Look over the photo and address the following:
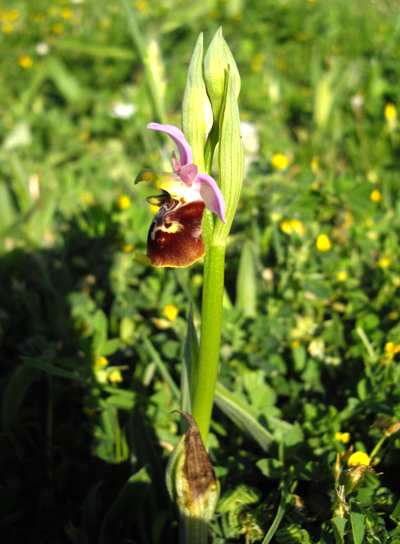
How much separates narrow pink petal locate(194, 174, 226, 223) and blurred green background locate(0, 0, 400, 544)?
2.23 ft

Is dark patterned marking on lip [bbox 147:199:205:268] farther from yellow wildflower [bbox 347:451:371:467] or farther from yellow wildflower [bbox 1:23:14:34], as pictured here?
yellow wildflower [bbox 1:23:14:34]

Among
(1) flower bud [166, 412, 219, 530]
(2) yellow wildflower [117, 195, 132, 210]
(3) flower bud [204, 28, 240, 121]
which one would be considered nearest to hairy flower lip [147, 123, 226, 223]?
(3) flower bud [204, 28, 240, 121]

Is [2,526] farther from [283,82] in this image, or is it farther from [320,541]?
[283,82]

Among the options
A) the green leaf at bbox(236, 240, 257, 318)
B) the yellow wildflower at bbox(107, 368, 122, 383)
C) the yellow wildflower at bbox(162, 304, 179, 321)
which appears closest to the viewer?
the yellow wildflower at bbox(107, 368, 122, 383)

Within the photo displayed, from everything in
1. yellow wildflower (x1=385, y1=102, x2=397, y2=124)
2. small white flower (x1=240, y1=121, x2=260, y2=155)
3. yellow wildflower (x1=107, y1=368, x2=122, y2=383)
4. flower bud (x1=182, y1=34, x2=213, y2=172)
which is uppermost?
yellow wildflower (x1=385, y1=102, x2=397, y2=124)

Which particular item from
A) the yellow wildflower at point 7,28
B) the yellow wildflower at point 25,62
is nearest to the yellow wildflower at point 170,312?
the yellow wildflower at point 25,62

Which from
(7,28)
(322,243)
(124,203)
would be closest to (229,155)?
(322,243)

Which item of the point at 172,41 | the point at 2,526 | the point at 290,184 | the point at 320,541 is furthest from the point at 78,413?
the point at 172,41

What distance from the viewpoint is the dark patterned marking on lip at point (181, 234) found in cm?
126

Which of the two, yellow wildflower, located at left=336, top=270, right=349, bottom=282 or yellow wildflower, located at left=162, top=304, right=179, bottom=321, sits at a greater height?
Answer: yellow wildflower, located at left=336, top=270, right=349, bottom=282

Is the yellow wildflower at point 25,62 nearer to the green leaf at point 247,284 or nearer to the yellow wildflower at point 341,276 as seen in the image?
the green leaf at point 247,284

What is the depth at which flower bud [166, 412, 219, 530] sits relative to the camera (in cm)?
135

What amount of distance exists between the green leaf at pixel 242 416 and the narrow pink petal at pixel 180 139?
0.65 meters

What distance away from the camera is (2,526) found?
1.74 meters
